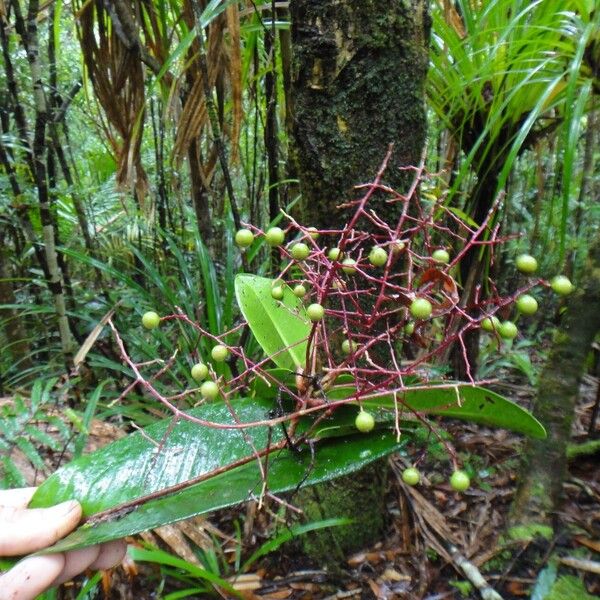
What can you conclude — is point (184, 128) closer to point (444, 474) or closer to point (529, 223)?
point (444, 474)

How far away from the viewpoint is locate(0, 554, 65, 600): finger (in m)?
0.60

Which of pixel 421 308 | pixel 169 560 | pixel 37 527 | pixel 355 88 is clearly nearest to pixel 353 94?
pixel 355 88

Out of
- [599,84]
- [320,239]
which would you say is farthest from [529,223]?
[320,239]

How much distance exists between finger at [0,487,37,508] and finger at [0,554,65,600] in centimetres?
15

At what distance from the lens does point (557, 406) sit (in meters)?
1.10

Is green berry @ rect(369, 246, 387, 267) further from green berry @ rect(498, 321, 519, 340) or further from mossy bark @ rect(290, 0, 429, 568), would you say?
mossy bark @ rect(290, 0, 429, 568)

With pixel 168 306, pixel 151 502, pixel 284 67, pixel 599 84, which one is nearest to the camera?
pixel 151 502

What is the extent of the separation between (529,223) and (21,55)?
311 cm

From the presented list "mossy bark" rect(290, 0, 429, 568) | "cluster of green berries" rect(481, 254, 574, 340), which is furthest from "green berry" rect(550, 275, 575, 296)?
"mossy bark" rect(290, 0, 429, 568)

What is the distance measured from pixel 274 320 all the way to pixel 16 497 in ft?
1.62

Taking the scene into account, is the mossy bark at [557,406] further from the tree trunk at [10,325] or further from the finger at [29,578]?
the tree trunk at [10,325]

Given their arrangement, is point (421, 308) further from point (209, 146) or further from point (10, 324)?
point (10, 324)

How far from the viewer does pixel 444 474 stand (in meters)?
1.44

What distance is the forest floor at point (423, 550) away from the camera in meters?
1.04
